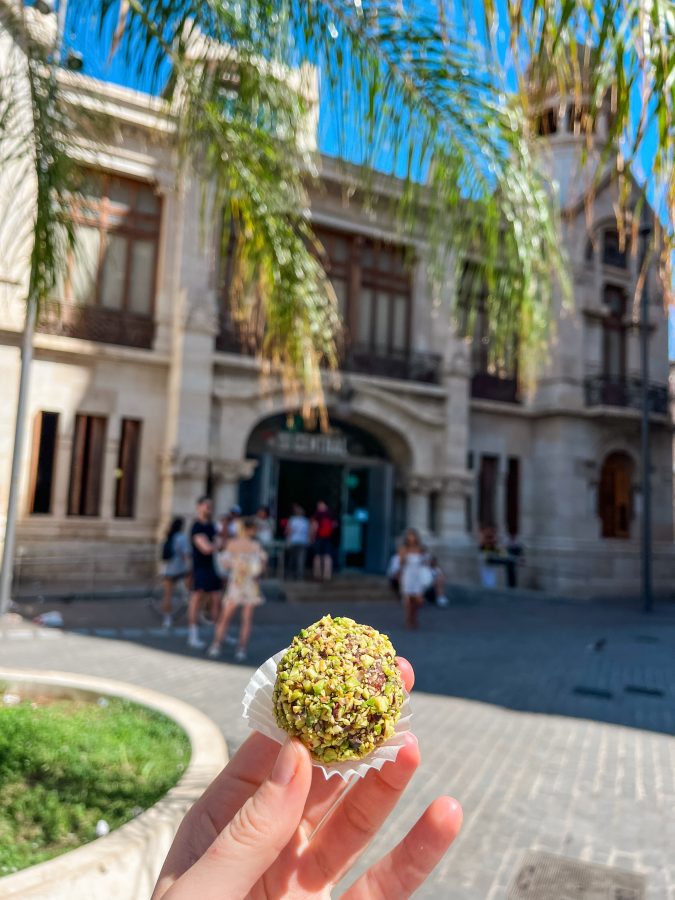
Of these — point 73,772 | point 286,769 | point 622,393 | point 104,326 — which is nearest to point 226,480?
point 104,326

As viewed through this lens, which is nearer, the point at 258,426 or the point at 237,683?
the point at 237,683

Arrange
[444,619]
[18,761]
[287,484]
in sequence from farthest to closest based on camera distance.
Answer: [287,484]
[444,619]
[18,761]

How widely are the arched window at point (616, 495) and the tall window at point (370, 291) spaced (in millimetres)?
8376

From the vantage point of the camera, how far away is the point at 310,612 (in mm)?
13305

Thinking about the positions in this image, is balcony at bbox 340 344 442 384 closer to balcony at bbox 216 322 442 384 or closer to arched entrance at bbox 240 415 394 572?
balcony at bbox 216 322 442 384

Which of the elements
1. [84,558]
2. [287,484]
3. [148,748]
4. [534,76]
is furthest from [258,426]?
[534,76]

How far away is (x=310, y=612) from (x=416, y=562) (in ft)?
10.6

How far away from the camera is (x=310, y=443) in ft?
60.1

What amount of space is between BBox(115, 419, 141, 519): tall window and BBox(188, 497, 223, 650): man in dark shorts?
7104 millimetres

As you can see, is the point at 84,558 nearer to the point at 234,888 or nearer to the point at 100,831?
the point at 100,831

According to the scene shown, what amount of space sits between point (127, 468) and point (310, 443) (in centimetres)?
513

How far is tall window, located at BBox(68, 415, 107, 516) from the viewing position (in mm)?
15328

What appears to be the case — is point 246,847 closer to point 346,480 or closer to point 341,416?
point 341,416

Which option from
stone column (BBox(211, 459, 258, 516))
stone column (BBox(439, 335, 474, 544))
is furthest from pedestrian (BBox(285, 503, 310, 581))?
stone column (BBox(439, 335, 474, 544))
